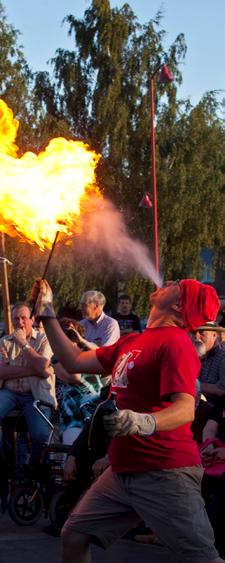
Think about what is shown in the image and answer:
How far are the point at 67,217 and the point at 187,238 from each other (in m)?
25.5

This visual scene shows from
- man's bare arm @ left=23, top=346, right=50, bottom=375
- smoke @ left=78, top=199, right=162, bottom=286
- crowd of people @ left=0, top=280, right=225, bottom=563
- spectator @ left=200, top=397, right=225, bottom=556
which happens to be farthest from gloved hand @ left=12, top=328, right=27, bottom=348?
smoke @ left=78, top=199, right=162, bottom=286

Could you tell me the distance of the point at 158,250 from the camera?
99.4 ft

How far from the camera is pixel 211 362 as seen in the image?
7980mm

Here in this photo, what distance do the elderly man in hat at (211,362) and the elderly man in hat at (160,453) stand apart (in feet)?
9.98

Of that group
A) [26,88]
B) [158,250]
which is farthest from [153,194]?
[26,88]

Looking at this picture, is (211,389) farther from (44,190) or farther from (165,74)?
(165,74)

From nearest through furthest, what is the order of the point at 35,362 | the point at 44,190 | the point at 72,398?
the point at 44,190 < the point at 72,398 < the point at 35,362

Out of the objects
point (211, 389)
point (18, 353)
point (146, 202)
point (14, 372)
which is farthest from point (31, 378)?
point (146, 202)

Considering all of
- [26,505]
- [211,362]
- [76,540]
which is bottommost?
[26,505]

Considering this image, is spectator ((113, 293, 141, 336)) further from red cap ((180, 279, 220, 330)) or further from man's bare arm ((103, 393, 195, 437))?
man's bare arm ((103, 393, 195, 437))

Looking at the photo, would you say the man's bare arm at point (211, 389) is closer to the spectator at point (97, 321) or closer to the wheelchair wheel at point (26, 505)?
the wheelchair wheel at point (26, 505)

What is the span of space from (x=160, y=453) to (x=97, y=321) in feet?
19.7

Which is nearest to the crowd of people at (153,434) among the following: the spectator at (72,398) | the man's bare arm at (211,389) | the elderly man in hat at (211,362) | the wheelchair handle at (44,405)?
the man's bare arm at (211,389)

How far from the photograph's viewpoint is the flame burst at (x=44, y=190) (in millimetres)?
5898
